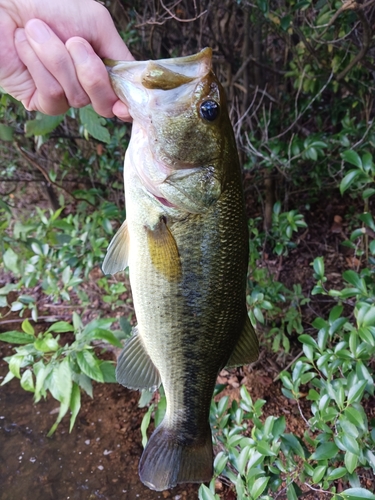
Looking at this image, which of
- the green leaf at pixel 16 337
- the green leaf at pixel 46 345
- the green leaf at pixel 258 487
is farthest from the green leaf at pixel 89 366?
the green leaf at pixel 258 487

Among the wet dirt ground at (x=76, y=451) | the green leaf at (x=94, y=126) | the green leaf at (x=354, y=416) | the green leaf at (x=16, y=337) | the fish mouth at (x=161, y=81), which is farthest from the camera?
the wet dirt ground at (x=76, y=451)

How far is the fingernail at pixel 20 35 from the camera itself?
3.83 ft

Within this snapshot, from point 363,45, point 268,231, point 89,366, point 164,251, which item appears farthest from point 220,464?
point 363,45

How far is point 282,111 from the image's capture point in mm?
3496

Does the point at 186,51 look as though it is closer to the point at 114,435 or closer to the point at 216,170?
the point at 216,170

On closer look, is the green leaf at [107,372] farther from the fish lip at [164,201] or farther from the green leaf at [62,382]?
the fish lip at [164,201]

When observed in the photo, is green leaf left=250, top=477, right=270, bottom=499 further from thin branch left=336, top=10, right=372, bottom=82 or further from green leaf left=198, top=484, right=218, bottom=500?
thin branch left=336, top=10, right=372, bottom=82

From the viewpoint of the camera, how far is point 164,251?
126 cm

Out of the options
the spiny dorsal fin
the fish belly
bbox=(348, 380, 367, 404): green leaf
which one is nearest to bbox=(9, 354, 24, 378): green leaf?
the spiny dorsal fin

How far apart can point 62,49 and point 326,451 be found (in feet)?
5.05

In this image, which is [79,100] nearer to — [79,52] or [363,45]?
[79,52]

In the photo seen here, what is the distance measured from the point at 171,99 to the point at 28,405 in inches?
111

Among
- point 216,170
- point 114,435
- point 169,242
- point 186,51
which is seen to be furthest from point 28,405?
point 186,51

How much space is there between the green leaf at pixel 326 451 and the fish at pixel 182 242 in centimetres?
37
